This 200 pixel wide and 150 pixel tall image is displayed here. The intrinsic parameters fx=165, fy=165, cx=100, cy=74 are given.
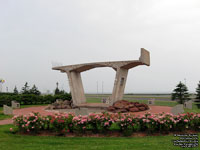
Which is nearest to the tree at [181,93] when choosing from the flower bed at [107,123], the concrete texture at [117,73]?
the concrete texture at [117,73]

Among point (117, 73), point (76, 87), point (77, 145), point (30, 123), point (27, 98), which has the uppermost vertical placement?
point (117, 73)

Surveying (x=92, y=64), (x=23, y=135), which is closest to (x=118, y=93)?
(x=92, y=64)

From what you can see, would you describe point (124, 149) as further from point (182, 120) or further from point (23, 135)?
point (23, 135)

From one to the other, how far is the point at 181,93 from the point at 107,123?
15.7 meters

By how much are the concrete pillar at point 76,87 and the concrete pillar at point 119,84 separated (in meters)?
3.78

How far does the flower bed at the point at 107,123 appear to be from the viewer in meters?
5.54

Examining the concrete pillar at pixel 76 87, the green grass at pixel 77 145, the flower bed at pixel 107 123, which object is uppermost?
the concrete pillar at pixel 76 87

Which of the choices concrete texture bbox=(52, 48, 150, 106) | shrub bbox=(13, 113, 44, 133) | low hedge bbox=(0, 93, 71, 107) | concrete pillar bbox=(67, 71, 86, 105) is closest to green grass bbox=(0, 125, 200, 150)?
shrub bbox=(13, 113, 44, 133)

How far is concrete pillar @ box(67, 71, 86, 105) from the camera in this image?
51.8 ft

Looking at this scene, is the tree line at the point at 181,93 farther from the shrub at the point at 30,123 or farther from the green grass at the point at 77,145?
the shrub at the point at 30,123

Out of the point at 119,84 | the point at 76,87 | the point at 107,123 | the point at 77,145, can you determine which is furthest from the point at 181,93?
the point at 77,145

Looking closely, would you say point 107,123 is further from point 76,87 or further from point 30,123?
point 76,87

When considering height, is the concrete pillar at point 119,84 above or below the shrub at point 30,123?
above

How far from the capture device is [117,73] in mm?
13953
